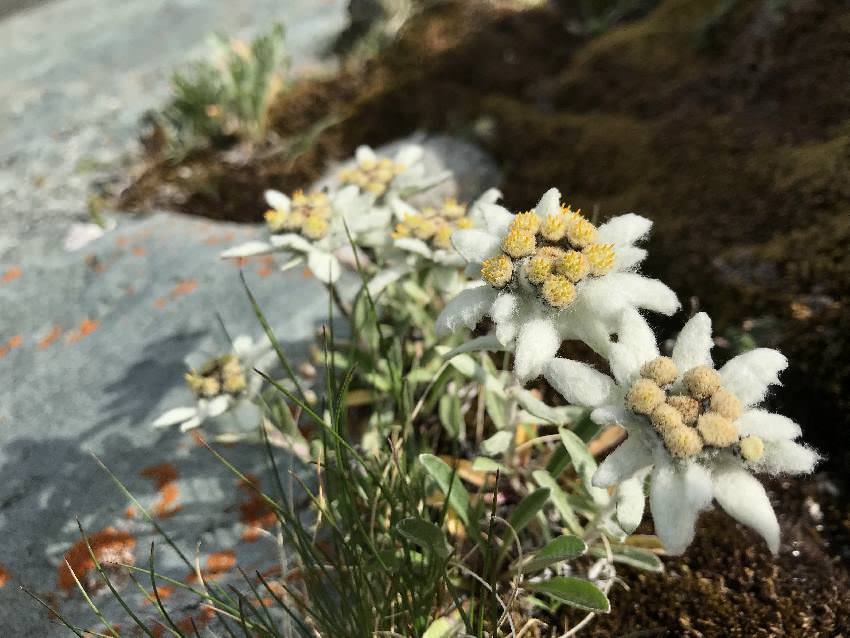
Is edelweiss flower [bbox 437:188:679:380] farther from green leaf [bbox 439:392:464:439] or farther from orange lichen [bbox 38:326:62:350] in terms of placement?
orange lichen [bbox 38:326:62:350]

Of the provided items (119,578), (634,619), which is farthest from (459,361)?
(119,578)

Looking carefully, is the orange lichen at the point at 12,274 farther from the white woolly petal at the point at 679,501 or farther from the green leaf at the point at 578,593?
the white woolly petal at the point at 679,501

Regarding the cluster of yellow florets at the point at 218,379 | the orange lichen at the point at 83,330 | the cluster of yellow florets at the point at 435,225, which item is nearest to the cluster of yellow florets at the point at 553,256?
the cluster of yellow florets at the point at 435,225

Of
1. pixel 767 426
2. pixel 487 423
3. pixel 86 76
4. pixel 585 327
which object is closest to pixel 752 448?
pixel 767 426

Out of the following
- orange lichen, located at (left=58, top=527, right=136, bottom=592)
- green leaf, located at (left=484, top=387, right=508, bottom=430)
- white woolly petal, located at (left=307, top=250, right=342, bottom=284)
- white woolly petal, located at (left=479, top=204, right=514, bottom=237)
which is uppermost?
white woolly petal, located at (left=479, top=204, right=514, bottom=237)

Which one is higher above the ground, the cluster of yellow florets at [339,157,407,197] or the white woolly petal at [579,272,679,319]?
the cluster of yellow florets at [339,157,407,197]

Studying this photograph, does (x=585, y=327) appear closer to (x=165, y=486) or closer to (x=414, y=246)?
(x=414, y=246)

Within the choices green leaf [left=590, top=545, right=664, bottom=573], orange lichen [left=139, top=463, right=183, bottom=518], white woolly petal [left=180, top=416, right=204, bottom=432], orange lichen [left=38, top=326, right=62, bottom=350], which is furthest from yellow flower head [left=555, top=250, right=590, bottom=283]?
orange lichen [left=38, top=326, right=62, bottom=350]
